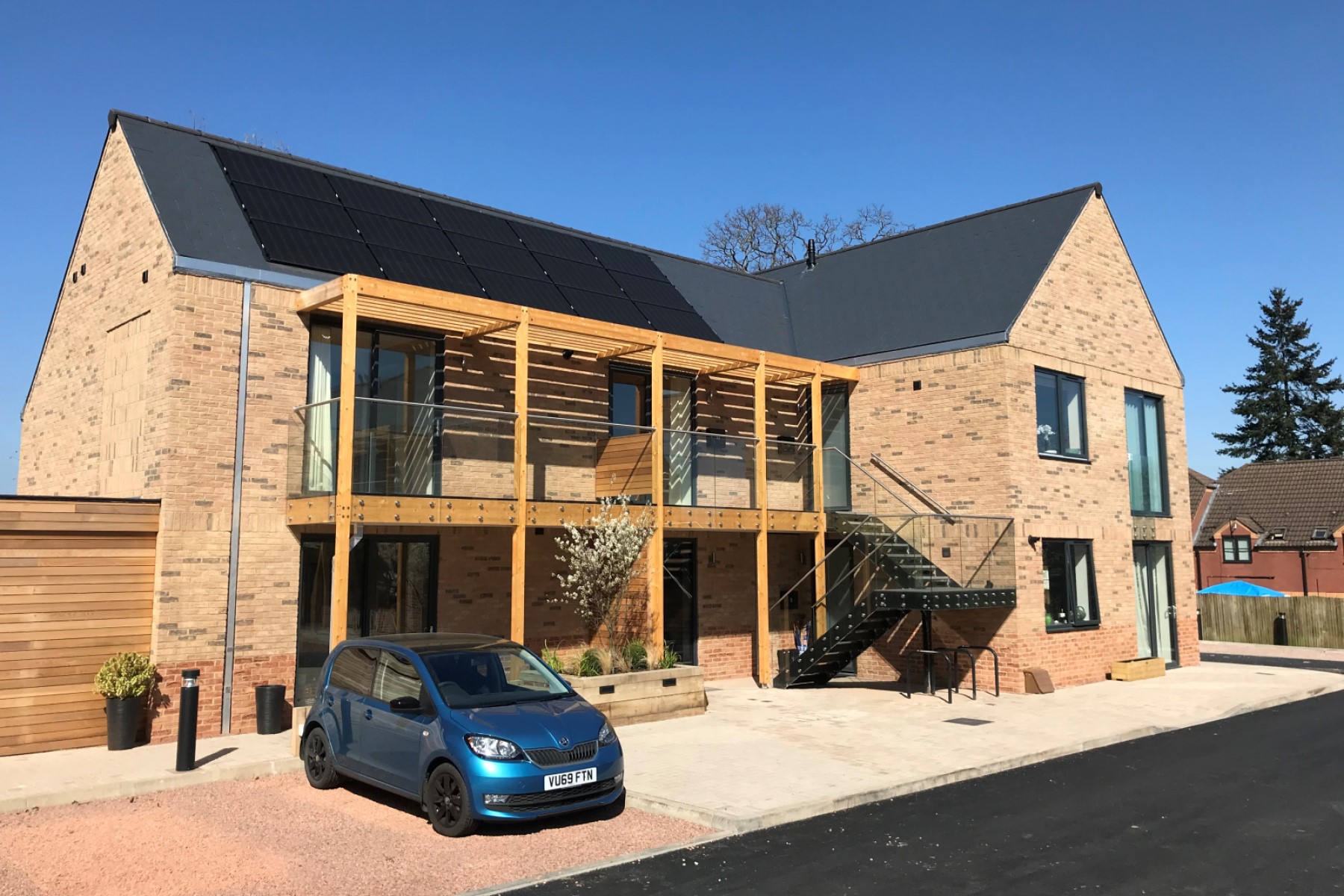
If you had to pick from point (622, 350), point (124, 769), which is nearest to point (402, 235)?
point (622, 350)

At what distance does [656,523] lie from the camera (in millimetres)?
14703

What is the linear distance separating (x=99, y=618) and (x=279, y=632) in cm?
191

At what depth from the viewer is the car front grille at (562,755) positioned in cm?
808

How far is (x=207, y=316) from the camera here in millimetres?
12383

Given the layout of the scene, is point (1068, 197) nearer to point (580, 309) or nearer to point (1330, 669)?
point (580, 309)

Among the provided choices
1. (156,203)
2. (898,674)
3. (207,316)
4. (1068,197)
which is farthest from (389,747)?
(1068,197)

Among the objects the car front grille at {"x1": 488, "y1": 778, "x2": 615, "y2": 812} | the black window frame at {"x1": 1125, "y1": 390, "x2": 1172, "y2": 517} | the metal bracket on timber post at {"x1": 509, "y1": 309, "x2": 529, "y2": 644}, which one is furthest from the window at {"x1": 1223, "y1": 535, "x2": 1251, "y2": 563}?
the car front grille at {"x1": 488, "y1": 778, "x2": 615, "y2": 812}

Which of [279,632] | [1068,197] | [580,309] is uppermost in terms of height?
[1068,197]

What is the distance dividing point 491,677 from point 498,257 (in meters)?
9.17

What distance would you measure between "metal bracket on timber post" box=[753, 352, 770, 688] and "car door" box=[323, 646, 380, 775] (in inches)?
300

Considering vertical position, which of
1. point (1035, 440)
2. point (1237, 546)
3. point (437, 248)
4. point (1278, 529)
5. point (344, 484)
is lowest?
point (1237, 546)

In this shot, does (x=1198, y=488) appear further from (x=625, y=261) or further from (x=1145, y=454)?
(x=625, y=261)

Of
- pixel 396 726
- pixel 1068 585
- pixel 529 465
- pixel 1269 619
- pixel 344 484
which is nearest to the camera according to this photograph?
pixel 396 726

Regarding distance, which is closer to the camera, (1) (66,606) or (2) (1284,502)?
(1) (66,606)
